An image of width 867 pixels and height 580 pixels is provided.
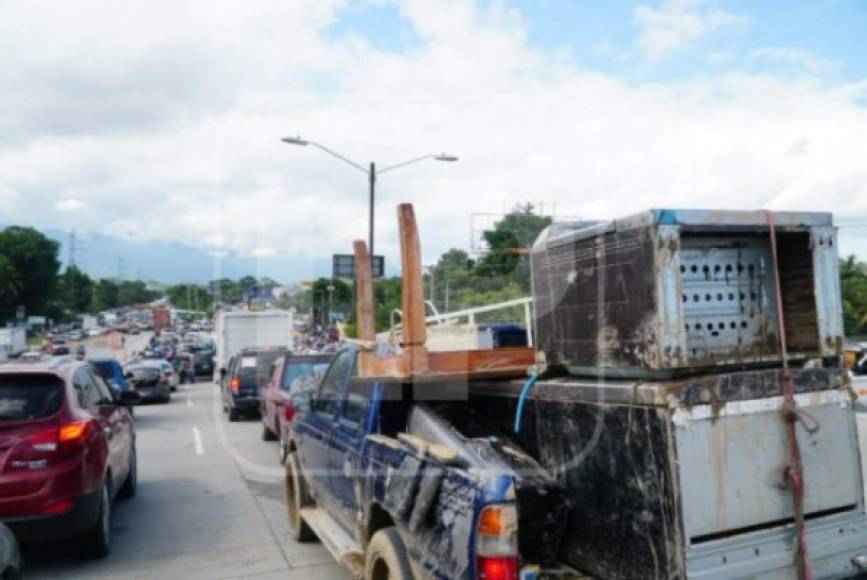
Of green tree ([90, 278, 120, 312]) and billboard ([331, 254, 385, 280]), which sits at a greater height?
green tree ([90, 278, 120, 312])

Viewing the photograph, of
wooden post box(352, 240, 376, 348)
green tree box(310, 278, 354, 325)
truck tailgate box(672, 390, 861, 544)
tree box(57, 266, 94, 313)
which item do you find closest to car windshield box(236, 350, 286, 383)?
wooden post box(352, 240, 376, 348)

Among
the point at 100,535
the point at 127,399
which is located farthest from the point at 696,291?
the point at 127,399

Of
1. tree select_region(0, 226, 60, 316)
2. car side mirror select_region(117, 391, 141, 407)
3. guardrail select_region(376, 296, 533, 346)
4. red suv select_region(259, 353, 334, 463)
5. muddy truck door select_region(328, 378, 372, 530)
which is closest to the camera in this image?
muddy truck door select_region(328, 378, 372, 530)

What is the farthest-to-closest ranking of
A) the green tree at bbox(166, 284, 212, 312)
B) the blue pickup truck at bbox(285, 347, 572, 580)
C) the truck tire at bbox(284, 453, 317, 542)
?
the green tree at bbox(166, 284, 212, 312), the truck tire at bbox(284, 453, 317, 542), the blue pickup truck at bbox(285, 347, 572, 580)

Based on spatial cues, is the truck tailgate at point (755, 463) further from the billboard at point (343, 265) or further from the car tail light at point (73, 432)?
the billboard at point (343, 265)

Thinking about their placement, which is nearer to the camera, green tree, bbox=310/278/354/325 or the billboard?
the billboard

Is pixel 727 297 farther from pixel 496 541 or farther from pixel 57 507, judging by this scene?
pixel 57 507

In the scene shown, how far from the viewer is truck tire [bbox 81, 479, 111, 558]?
19.8 feet

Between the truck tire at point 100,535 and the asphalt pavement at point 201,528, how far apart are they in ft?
0.27

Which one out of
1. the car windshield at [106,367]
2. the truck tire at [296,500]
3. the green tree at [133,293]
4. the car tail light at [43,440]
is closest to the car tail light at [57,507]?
the car tail light at [43,440]

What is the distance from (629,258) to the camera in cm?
303

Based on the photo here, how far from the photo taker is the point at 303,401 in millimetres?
6203

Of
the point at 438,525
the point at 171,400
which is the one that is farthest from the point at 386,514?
the point at 171,400

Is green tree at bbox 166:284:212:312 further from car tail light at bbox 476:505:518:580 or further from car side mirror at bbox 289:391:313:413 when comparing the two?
car tail light at bbox 476:505:518:580
